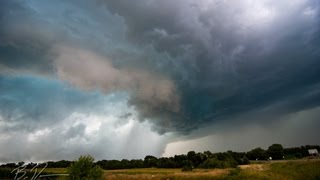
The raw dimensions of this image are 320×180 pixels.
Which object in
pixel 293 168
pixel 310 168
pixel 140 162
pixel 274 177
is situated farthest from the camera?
pixel 140 162

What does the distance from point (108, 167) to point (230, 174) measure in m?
88.0

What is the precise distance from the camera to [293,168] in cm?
7850

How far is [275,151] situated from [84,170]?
158 m

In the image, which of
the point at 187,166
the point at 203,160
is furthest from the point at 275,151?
the point at 187,166

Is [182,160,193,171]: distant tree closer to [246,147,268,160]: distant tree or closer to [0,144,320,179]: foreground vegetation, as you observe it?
[0,144,320,179]: foreground vegetation

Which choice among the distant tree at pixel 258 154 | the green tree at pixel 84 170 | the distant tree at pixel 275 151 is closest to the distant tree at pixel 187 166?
the distant tree at pixel 258 154

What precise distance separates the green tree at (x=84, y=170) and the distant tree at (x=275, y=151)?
486ft

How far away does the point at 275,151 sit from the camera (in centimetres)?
18000

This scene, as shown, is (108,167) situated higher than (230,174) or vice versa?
(108,167)

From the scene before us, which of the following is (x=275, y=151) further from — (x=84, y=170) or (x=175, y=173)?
(x=84, y=170)

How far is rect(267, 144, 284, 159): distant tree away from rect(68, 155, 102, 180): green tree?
148064 millimetres

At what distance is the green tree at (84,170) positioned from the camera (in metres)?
45.4

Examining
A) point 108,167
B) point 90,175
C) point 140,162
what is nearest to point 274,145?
point 140,162

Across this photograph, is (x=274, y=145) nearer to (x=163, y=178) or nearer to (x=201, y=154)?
(x=201, y=154)
